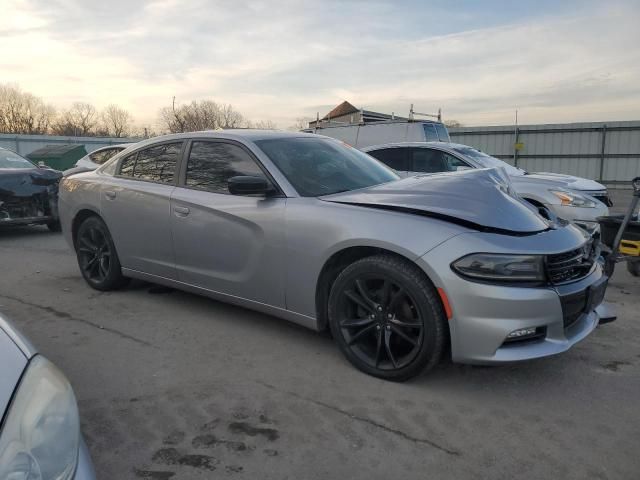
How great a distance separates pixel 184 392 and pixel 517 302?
1954mm

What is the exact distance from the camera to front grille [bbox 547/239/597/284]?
297 centimetres

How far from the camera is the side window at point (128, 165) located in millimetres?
4906

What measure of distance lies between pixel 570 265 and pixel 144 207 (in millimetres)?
3326

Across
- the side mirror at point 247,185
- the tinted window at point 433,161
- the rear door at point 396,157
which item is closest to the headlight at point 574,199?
the tinted window at point 433,161

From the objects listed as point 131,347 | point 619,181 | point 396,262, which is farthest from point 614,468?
point 619,181

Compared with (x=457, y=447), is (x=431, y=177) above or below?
above

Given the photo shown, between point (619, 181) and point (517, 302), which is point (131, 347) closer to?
point (517, 302)

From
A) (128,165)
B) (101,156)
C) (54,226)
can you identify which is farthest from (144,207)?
(101,156)

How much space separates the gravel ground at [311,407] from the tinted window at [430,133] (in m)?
8.52

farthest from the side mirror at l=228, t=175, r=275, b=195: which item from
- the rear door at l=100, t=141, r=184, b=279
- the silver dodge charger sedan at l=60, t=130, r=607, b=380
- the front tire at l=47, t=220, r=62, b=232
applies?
the front tire at l=47, t=220, r=62, b=232

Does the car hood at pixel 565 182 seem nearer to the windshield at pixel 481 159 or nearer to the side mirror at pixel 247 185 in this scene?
the windshield at pixel 481 159

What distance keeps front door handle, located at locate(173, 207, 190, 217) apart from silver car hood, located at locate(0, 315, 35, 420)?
2361mm

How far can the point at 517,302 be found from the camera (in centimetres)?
281

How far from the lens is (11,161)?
8742mm
